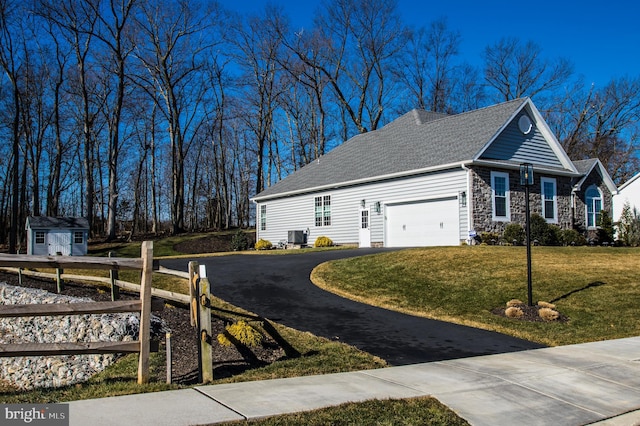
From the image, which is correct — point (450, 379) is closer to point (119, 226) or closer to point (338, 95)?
point (338, 95)


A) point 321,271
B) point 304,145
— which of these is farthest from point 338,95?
point 321,271

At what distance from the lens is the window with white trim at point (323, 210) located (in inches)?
1145

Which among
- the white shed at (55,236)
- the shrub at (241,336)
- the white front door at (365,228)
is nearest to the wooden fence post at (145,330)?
Result: the shrub at (241,336)

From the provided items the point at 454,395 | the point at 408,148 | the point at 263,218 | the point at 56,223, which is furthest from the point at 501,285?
the point at 56,223

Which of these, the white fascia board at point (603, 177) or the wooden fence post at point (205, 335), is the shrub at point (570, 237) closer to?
the white fascia board at point (603, 177)

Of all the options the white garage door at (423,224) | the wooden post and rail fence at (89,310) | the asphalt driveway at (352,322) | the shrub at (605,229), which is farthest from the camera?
the shrub at (605,229)

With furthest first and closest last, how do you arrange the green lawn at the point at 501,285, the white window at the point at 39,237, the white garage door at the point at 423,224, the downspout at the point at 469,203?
the white window at the point at 39,237, the white garage door at the point at 423,224, the downspout at the point at 469,203, the green lawn at the point at 501,285

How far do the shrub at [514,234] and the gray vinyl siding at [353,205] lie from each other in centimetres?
156

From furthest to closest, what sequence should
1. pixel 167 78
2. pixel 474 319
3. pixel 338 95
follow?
pixel 338 95 < pixel 167 78 < pixel 474 319

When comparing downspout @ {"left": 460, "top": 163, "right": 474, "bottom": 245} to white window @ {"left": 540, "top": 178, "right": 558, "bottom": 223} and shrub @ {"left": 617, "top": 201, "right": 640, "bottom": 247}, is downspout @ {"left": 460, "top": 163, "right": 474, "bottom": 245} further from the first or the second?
shrub @ {"left": 617, "top": 201, "right": 640, "bottom": 247}

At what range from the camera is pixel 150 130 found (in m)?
52.9

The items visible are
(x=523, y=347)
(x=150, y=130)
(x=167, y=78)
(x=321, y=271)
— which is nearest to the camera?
(x=523, y=347)

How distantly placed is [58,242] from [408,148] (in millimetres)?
22629

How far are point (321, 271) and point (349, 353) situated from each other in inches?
335
